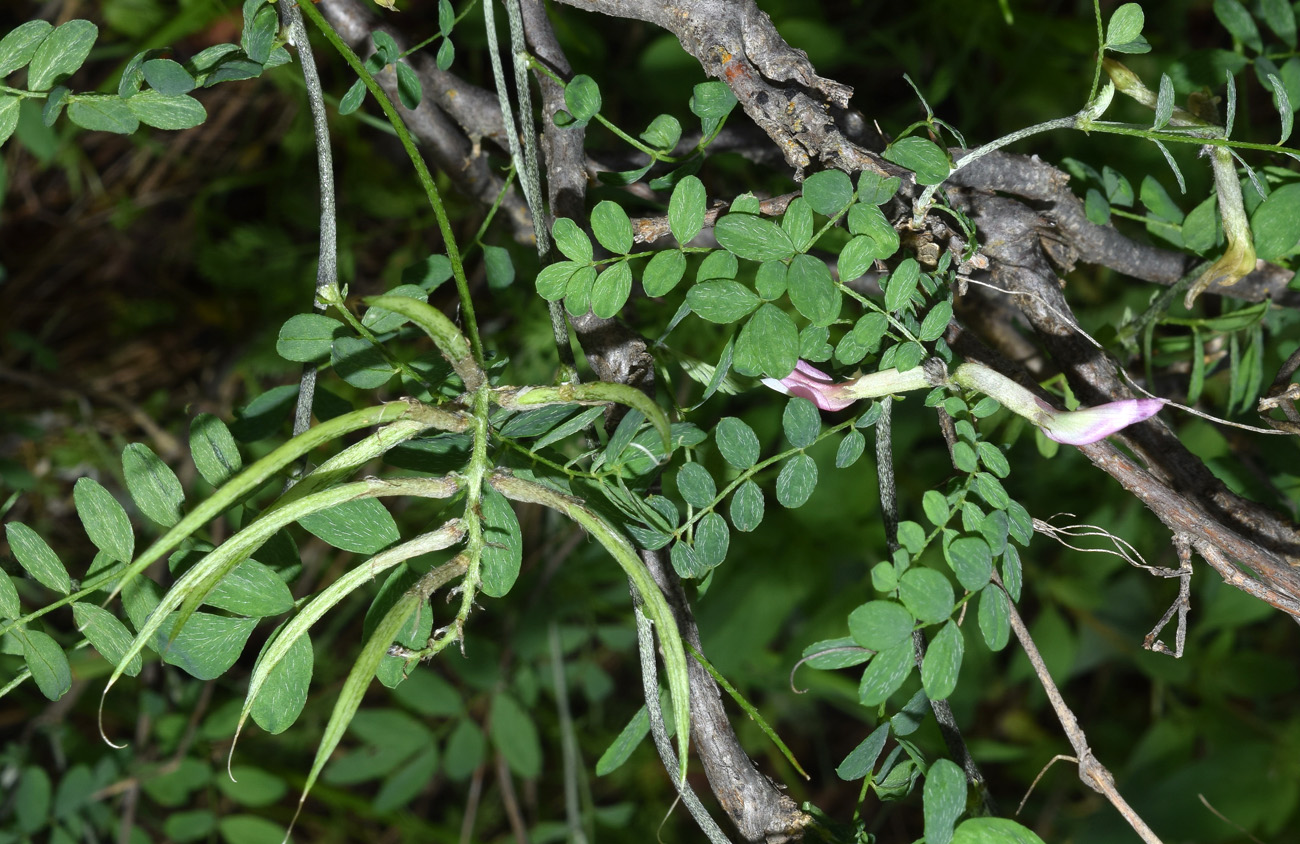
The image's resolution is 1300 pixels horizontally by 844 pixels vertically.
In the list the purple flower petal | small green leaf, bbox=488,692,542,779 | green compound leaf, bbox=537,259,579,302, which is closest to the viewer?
the purple flower petal

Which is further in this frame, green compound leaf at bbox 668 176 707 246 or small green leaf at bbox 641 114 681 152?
small green leaf at bbox 641 114 681 152

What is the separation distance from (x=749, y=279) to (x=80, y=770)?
1.70m

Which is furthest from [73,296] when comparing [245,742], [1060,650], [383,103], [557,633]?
[1060,650]

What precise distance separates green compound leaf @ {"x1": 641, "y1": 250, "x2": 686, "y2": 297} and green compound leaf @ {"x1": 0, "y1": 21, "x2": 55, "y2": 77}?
670mm

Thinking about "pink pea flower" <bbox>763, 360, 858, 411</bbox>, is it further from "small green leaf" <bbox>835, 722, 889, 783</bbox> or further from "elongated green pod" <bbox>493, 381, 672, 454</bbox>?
"small green leaf" <bbox>835, 722, 889, 783</bbox>

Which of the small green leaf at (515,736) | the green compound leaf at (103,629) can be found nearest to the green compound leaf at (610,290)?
the green compound leaf at (103,629)

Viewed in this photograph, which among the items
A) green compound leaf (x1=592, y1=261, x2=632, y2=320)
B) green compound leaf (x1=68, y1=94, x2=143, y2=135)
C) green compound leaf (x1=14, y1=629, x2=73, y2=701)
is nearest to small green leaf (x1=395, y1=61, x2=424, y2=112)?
green compound leaf (x1=68, y1=94, x2=143, y2=135)

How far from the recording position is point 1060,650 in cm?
224

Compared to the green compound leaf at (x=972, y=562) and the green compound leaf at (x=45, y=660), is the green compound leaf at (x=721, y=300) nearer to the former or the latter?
the green compound leaf at (x=972, y=562)

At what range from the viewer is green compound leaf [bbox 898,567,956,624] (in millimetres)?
818

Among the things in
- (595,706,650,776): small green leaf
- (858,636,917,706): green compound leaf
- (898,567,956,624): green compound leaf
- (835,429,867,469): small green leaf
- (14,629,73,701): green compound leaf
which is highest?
(835,429,867,469): small green leaf

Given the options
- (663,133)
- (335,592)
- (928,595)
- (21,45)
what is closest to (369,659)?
(335,592)

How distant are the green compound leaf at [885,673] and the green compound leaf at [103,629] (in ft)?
2.45

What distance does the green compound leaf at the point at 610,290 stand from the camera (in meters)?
0.89
